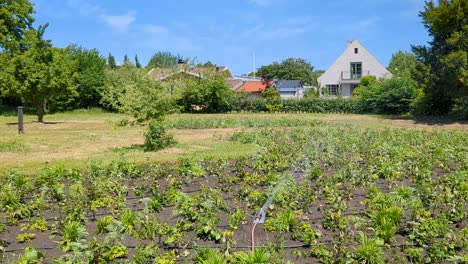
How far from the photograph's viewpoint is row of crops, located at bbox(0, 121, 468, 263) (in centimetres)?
397

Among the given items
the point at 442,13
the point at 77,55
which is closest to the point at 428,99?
the point at 442,13

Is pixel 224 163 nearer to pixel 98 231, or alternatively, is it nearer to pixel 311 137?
pixel 98 231

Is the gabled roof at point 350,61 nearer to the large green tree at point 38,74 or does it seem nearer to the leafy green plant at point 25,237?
the large green tree at point 38,74

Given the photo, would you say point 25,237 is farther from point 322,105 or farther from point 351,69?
point 351,69

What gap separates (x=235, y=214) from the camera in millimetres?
4902

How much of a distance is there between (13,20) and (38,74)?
1771 cm

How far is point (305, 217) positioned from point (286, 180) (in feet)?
4.25

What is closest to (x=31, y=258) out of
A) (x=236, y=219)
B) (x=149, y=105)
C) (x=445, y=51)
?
(x=236, y=219)

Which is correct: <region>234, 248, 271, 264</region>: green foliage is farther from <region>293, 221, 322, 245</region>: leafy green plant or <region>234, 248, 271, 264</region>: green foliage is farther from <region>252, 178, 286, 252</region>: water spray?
<region>293, 221, 322, 245</region>: leafy green plant

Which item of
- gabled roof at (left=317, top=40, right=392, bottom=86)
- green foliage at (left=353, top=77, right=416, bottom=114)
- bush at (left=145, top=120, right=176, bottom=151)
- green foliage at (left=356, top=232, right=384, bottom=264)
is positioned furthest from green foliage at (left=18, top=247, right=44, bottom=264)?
gabled roof at (left=317, top=40, right=392, bottom=86)

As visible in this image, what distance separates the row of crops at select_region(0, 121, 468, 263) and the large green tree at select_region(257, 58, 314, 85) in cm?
8669

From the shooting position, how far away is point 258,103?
35281 millimetres

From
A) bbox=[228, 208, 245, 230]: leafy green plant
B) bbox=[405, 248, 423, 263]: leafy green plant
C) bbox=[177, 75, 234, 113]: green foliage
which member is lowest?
bbox=[405, 248, 423, 263]: leafy green plant

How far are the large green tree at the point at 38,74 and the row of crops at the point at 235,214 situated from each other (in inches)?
617
